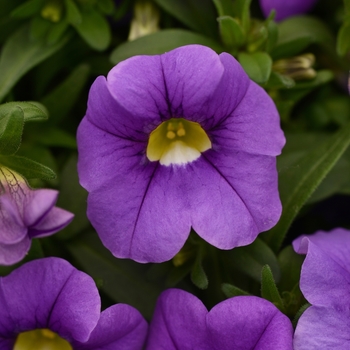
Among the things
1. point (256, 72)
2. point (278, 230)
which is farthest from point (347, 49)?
point (278, 230)

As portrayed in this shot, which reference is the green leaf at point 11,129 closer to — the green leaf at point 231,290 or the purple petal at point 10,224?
the purple petal at point 10,224

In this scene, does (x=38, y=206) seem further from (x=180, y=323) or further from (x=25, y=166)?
(x=180, y=323)

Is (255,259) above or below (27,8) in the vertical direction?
below

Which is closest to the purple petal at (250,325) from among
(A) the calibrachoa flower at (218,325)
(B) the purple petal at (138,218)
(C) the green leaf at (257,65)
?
(A) the calibrachoa flower at (218,325)

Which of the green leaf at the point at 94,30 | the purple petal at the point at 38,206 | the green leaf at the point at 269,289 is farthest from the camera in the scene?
the green leaf at the point at 94,30

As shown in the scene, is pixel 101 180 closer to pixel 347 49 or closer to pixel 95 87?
pixel 95 87

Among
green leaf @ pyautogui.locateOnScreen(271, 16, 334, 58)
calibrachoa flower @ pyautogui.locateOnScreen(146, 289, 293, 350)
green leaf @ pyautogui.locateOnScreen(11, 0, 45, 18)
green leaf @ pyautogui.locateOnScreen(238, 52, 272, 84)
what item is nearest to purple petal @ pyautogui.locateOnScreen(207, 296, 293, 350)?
calibrachoa flower @ pyautogui.locateOnScreen(146, 289, 293, 350)

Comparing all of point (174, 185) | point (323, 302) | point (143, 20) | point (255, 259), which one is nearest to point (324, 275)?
point (323, 302)
